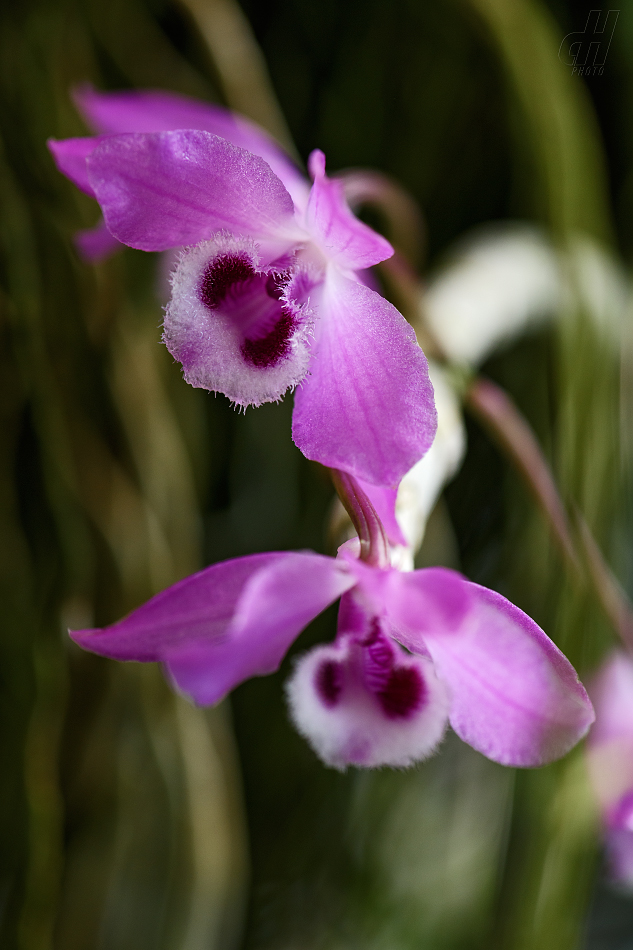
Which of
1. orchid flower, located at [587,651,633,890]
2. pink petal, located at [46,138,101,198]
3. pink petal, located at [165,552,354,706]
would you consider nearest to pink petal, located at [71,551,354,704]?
pink petal, located at [165,552,354,706]

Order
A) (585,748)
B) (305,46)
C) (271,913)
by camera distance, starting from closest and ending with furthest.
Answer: (585,748) < (271,913) < (305,46)

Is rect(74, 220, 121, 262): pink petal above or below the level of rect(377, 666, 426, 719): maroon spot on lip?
above

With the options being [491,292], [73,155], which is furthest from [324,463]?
[491,292]

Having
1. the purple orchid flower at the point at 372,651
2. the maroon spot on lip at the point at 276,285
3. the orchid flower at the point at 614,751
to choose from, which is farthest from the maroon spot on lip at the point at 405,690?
the orchid flower at the point at 614,751

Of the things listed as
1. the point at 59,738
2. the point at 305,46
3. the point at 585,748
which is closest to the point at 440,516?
the point at 585,748

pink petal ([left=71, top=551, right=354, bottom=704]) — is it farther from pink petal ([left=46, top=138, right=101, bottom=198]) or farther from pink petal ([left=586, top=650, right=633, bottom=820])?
pink petal ([left=586, top=650, right=633, bottom=820])

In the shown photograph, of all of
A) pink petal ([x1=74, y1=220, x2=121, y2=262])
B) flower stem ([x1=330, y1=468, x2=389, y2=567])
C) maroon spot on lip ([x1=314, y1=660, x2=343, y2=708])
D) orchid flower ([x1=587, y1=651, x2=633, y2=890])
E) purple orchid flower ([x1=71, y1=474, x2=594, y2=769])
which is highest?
pink petal ([x1=74, y1=220, x2=121, y2=262])

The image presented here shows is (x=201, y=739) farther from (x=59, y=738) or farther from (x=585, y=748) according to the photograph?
(x=585, y=748)
